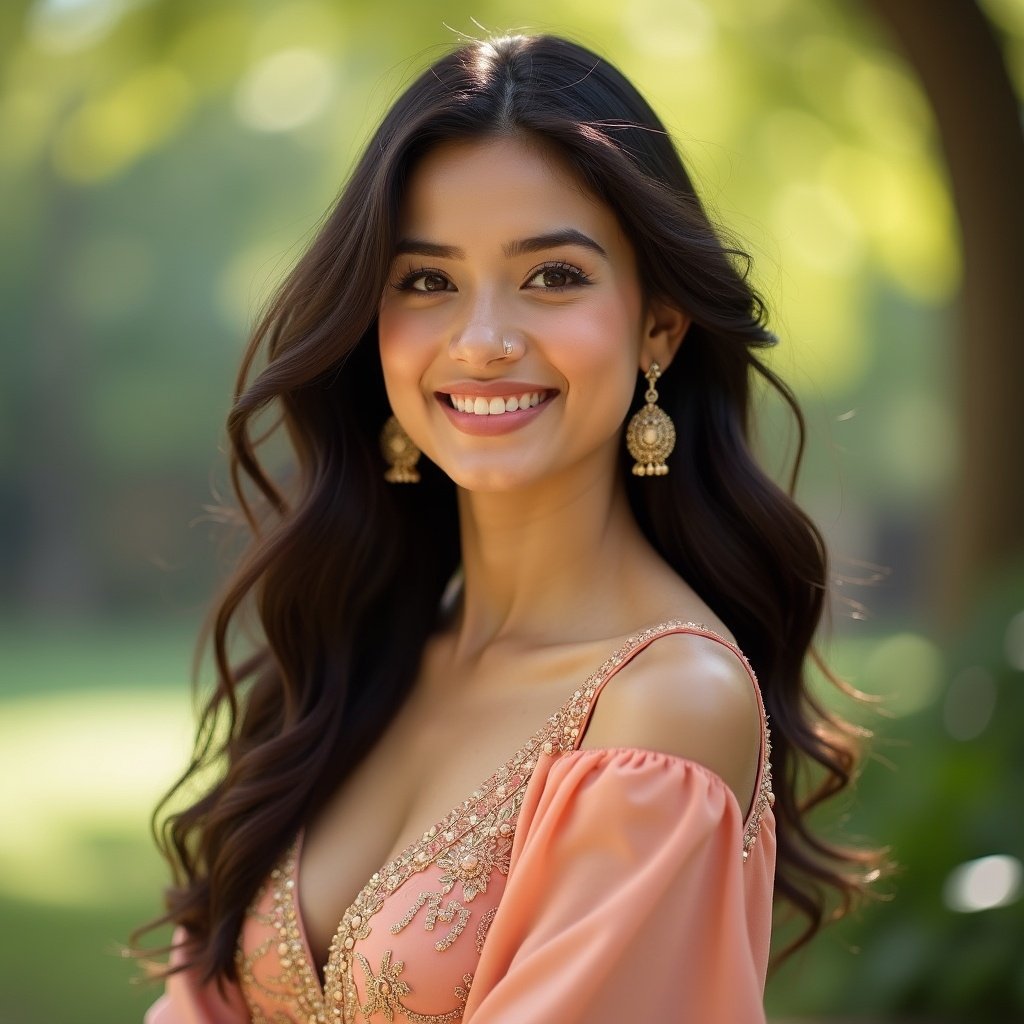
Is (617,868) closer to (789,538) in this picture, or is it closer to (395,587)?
(789,538)

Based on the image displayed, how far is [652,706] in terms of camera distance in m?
2.14

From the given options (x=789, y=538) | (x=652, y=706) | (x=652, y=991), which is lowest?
(x=652, y=991)

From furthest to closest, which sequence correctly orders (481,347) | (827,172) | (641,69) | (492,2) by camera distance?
(827,172)
(641,69)
(492,2)
(481,347)

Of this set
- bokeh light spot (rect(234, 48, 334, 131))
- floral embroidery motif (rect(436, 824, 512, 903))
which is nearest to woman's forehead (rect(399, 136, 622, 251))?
floral embroidery motif (rect(436, 824, 512, 903))

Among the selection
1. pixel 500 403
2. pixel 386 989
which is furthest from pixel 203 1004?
pixel 500 403

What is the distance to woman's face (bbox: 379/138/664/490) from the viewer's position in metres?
2.36

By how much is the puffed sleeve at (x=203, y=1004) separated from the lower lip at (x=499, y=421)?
108 centimetres

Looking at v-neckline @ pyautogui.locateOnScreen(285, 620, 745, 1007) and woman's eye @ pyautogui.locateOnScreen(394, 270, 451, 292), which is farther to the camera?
woman's eye @ pyautogui.locateOnScreen(394, 270, 451, 292)

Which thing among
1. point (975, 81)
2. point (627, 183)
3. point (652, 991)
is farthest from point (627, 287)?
point (975, 81)

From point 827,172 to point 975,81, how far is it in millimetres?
3838

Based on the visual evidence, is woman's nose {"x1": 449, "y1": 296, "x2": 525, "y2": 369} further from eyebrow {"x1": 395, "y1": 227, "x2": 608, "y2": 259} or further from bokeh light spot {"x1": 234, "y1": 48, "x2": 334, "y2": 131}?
bokeh light spot {"x1": 234, "y1": 48, "x2": 334, "y2": 131}

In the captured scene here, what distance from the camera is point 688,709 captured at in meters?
2.12

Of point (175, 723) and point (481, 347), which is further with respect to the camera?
point (175, 723)

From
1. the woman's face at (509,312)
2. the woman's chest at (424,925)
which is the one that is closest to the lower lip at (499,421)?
the woman's face at (509,312)
